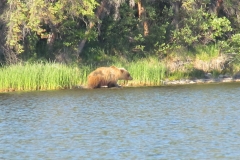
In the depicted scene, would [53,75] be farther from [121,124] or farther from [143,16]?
[121,124]

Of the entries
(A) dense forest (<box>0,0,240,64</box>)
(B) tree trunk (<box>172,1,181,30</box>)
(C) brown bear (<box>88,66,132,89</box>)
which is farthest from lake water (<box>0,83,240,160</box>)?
(B) tree trunk (<box>172,1,181,30</box>)

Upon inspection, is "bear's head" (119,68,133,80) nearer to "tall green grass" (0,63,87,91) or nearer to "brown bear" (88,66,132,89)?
"brown bear" (88,66,132,89)

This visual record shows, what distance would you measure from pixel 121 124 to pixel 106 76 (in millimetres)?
10023

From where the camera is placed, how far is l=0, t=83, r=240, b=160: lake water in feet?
40.9

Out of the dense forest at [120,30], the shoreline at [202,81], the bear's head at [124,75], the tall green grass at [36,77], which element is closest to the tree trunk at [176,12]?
the dense forest at [120,30]

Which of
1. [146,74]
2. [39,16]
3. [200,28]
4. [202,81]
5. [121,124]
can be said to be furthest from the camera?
[200,28]

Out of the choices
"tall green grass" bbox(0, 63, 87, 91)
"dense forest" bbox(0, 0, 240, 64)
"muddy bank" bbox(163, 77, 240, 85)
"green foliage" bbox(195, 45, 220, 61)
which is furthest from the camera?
"green foliage" bbox(195, 45, 220, 61)

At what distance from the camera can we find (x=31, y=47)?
27.5 m

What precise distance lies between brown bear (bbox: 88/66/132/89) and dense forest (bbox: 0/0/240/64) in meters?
2.26

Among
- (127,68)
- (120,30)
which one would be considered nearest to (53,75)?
(127,68)

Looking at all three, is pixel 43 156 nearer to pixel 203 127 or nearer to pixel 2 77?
pixel 203 127

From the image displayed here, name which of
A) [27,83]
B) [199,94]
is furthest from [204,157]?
[27,83]

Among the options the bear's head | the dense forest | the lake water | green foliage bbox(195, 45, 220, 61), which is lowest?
the lake water

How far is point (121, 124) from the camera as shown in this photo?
1586 centimetres
